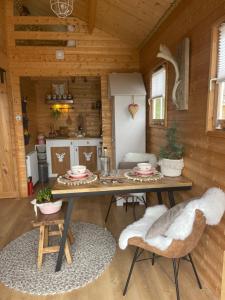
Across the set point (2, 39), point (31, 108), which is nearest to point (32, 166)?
point (31, 108)

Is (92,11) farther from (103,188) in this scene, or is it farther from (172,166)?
(103,188)

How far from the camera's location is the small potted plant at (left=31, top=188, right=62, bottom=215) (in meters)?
2.13

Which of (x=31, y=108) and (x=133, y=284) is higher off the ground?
(x=31, y=108)

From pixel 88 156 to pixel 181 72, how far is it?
11.1 ft

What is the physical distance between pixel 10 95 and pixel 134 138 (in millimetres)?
2237

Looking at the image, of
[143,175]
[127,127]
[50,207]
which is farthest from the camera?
[127,127]

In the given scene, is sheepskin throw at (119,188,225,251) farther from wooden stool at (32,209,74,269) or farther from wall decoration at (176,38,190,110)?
wall decoration at (176,38,190,110)

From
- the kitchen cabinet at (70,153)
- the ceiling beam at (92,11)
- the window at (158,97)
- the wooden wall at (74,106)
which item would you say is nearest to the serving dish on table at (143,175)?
the window at (158,97)

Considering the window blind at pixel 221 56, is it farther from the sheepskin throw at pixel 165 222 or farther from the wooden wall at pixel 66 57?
the wooden wall at pixel 66 57

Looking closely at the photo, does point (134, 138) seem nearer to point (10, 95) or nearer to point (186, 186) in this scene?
point (186, 186)

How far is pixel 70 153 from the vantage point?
524 centimetres

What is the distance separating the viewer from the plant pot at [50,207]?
2.12 m

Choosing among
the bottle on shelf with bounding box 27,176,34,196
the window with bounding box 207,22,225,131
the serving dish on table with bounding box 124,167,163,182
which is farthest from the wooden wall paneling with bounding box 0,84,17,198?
the window with bounding box 207,22,225,131

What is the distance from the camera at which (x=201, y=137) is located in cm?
198
